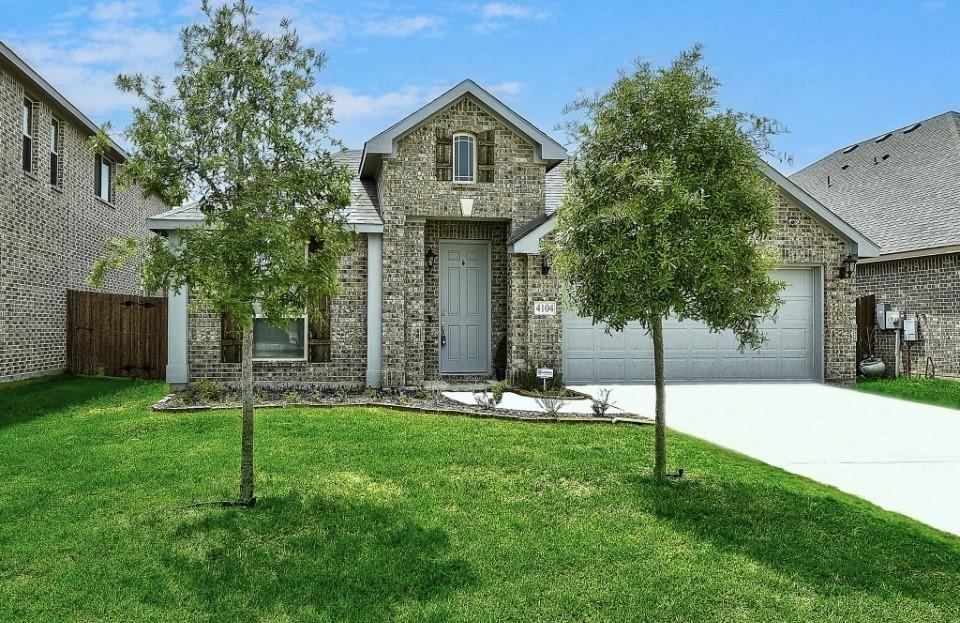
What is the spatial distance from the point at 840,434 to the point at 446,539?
6.11m

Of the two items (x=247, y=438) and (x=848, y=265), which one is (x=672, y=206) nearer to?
(x=247, y=438)

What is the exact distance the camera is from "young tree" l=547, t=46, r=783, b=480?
576cm

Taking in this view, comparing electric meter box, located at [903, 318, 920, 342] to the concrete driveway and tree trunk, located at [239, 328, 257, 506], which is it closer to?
the concrete driveway

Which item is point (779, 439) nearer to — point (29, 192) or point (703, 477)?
point (703, 477)

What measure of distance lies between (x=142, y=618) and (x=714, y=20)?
9.06m

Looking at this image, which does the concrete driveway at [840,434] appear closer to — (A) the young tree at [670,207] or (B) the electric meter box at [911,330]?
(A) the young tree at [670,207]

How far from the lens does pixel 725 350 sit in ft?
46.5

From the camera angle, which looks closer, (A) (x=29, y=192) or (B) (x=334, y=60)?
(B) (x=334, y=60)

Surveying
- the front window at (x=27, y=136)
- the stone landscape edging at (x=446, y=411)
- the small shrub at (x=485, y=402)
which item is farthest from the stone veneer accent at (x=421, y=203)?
the front window at (x=27, y=136)

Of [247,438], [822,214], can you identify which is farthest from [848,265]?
[247,438]

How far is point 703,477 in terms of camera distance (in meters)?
6.49

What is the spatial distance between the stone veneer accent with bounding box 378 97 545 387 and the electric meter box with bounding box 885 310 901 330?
8356 millimetres

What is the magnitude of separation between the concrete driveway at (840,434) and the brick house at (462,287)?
103 cm

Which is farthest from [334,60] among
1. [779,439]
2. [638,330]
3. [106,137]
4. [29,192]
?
[29,192]
